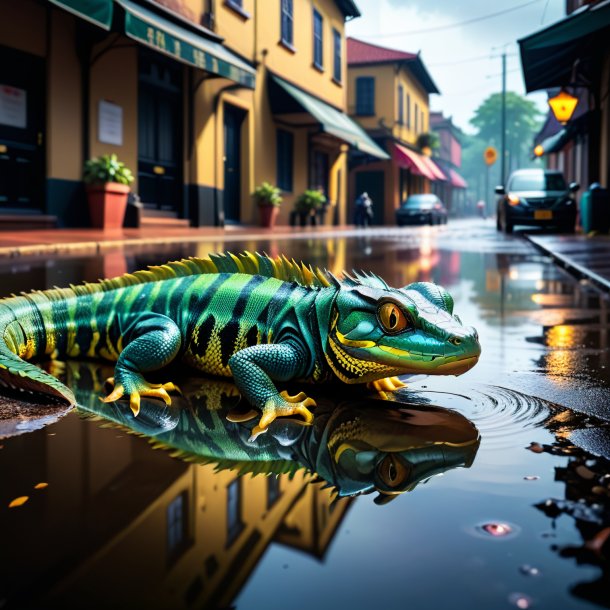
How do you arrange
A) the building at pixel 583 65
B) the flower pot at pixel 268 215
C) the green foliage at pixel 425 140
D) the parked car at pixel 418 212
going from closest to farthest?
the building at pixel 583 65 → the flower pot at pixel 268 215 → the parked car at pixel 418 212 → the green foliage at pixel 425 140

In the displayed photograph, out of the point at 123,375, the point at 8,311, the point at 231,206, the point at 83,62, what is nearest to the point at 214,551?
the point at 123,375

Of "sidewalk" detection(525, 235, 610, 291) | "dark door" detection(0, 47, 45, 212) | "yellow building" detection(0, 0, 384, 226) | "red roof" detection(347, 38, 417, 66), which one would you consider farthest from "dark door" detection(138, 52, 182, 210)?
"red roof" detection(347, 38, 417, 66)

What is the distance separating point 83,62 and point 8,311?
12.7 m

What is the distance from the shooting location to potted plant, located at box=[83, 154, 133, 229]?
1420cm

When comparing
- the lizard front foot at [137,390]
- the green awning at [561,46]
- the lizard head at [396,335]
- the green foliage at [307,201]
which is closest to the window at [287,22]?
the green foliage at [307,201]

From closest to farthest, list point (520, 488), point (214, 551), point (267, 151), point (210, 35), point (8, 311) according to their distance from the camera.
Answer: point (214, 551), point (520, 488), point (8, 311), point (210, 35), point (267, 151)

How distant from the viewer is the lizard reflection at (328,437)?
6.18 ft

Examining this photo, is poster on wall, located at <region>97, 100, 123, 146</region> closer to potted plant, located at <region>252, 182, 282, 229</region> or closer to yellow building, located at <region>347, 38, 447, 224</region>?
potted plant, located at <region>252, 182, 282, 229</region>

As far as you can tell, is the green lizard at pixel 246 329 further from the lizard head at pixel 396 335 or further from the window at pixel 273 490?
the window at pixel 273 490

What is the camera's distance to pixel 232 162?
21.6 metres

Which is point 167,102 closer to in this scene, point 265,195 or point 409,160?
point 265,195

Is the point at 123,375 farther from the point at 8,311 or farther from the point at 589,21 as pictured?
the point at 589,21

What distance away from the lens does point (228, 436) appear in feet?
7.20

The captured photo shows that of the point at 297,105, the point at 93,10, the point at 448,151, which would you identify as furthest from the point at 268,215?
the point at 448,151
